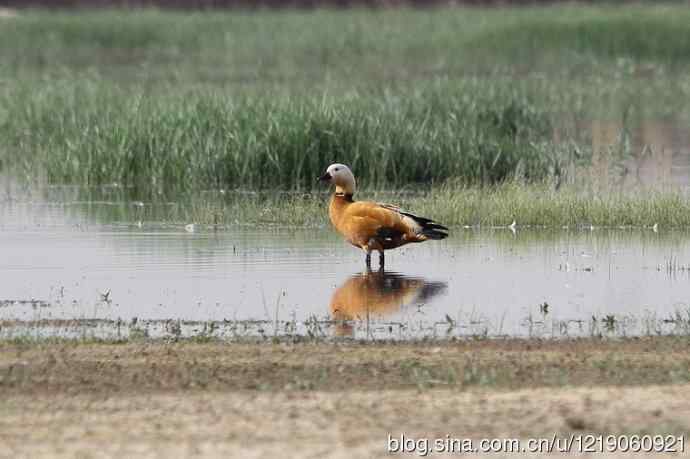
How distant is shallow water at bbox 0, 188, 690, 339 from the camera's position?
10.3 m

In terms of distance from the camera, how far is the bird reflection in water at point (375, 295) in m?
Result: 10.7

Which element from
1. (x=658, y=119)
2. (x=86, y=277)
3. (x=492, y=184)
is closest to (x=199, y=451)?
(x=86, y=277)

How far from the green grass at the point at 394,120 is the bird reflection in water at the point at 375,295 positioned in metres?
3.49

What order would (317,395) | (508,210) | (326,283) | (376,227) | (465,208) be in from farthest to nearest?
(465,208), (508,210), (376,227), (326,283), (317,395)

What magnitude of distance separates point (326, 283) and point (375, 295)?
2.26 feet

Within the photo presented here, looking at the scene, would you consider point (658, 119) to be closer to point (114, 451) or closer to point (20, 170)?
point (20, 170)

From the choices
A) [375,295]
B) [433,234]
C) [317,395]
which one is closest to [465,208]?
[433,234]

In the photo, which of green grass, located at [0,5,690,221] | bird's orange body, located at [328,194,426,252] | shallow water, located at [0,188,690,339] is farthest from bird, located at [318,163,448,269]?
green grass, located at [0,5,690,221]

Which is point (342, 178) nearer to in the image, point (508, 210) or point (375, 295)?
point (375, 295)

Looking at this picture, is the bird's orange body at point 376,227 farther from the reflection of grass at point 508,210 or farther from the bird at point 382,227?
the reflection of grass at point 508,210

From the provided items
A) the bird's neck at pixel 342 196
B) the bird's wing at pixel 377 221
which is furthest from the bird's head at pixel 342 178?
the bird's wing at pixel 377 221

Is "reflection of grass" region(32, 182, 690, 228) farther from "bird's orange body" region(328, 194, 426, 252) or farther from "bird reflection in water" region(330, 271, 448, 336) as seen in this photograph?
"bird reflection in water" region(330, 271, 448, 336)

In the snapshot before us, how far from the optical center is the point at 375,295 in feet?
38.2

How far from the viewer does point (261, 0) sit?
216ft
